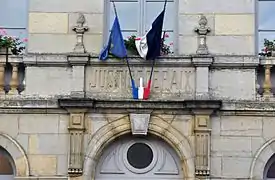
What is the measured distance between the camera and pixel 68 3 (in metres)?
12.4

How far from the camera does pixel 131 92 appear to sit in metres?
12.0

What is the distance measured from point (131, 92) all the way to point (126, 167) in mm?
1142

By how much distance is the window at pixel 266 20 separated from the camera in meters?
12.5

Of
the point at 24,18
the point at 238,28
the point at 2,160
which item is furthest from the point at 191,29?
the point at 2,160

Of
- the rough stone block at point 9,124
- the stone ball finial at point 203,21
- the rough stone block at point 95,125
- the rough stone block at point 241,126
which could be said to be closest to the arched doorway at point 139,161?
the rough stone block at point 95,125

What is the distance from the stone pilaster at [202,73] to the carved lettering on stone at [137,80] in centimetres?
9

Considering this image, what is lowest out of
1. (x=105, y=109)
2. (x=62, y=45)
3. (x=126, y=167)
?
(x=126, y=167)

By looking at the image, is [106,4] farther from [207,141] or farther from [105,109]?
[207,141]

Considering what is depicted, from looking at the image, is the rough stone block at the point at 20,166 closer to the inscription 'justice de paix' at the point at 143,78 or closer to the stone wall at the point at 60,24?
the inscription 'justice de paix' at the point at 143,78

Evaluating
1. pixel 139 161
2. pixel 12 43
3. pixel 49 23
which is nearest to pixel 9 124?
pixel 12 43

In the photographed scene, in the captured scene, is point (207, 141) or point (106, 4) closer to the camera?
point (207, 141)

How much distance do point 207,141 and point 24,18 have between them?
141 inches

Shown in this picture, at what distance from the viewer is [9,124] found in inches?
473

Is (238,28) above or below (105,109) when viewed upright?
above
